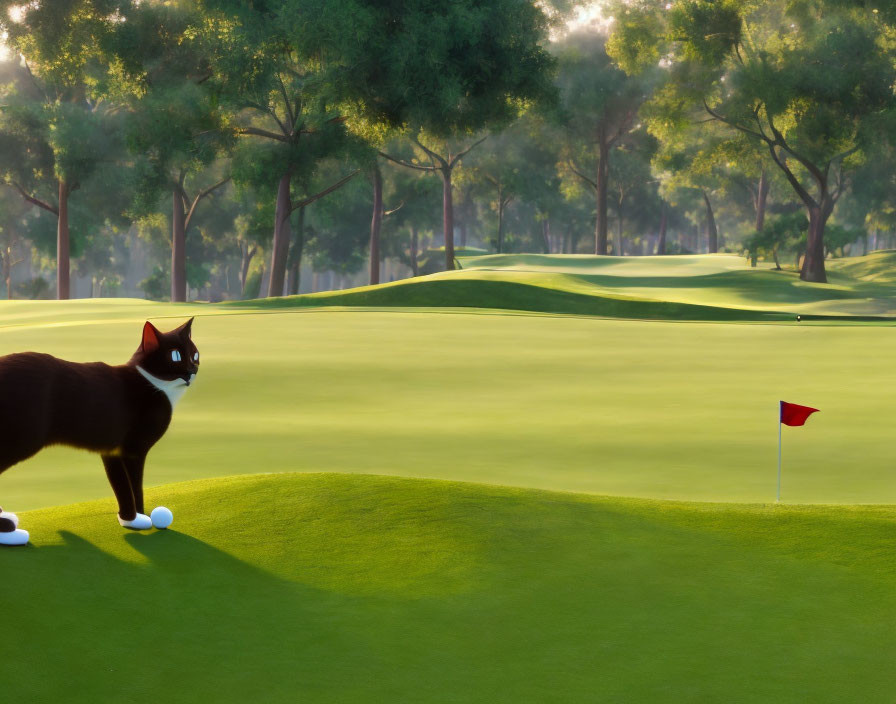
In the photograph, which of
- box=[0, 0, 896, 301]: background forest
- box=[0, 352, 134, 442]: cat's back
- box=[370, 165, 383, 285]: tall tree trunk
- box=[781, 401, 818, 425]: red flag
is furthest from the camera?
box=[370, 165, 383, 285]: tall tree trunk

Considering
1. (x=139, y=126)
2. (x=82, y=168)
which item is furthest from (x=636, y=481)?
(x=82, y=168)

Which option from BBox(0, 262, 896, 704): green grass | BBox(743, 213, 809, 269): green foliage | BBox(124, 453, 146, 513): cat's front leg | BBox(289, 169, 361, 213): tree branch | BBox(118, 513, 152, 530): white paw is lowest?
BBox(0, 262, 896, 704): green grass

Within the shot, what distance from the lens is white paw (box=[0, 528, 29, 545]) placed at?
6.24 metres

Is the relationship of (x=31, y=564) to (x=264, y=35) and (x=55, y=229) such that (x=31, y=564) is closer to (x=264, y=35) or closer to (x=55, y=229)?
(x=264, y=35)

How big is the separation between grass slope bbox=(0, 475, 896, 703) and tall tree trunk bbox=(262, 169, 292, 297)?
1759 inches

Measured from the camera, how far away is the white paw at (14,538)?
624cm

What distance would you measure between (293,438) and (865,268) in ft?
219

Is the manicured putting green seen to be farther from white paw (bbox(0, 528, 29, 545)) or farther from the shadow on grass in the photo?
the shadow on grass

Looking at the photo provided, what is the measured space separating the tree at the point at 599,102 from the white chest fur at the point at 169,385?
7127cm

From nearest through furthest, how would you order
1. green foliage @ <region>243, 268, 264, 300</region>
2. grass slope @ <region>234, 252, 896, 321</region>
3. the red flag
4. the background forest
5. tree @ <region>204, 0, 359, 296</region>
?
the red flag < grass slope @ <region>234, 252, 896, 321</region> < tree @ <region>204, 0, 359, 296</region> < the background forest < green foliage @ <region>243, 268, 264, 300</region>

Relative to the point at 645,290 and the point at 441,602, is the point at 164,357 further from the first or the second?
the point at 645,290

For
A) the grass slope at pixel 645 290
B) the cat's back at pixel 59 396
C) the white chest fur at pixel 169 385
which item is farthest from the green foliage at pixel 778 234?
the cat's back at pixel 59 396

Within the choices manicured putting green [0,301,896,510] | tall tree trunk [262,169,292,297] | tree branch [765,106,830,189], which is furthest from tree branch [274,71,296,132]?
manicured putting green [0,301,896,510]

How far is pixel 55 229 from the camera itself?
240 ft
